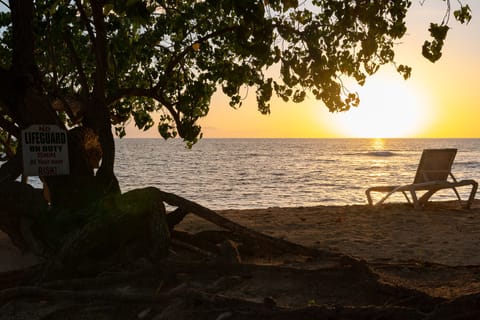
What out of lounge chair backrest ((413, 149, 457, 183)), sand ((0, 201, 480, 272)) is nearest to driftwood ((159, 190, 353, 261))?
sand ((0, 201, 480, 272))

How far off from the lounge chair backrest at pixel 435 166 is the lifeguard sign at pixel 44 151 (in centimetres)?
843

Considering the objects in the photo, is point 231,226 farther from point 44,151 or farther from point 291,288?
point 44,151

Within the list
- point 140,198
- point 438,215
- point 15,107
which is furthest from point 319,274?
point 438,215

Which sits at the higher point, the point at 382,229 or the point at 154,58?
the point at 154,58

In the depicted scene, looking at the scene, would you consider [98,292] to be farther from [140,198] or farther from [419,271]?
[419,271]

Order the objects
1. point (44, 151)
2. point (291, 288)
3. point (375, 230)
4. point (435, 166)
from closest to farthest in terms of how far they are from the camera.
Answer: point (291, 288)
point (44, 151)
point (375, 230)
point (435, 166)

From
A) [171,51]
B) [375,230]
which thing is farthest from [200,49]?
[375,230]

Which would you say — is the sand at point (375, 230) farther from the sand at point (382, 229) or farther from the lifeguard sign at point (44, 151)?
the lifeguard sign at point (44, 151)

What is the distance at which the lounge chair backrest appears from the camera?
508 inches

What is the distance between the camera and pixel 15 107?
7652 mm

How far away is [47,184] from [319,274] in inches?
162

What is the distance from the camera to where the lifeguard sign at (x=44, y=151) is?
23.3 ft

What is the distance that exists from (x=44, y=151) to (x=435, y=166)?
29.9 ft

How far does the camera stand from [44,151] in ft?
23.8
